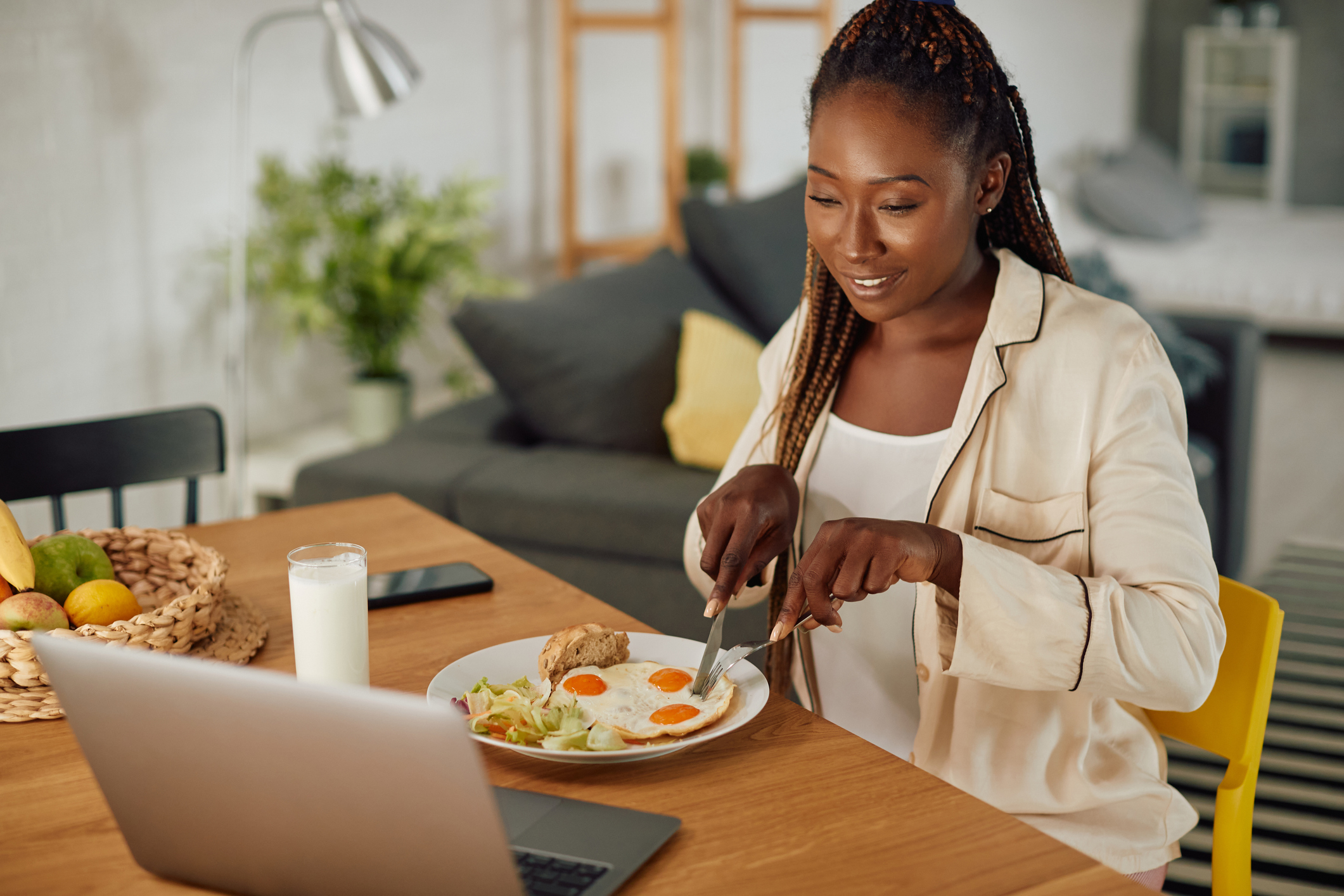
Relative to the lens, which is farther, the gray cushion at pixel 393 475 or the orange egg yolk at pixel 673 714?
the gray cushion at pixel 393 475

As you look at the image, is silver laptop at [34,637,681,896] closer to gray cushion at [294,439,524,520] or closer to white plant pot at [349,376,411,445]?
gray cushion at [294,439,524,520]

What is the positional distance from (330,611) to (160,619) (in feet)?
0.52

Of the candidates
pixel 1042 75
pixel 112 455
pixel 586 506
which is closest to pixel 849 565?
pixel 112 455

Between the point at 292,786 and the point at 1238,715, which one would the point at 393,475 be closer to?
the point at 1238,715

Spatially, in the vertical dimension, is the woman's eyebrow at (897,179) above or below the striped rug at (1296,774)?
above

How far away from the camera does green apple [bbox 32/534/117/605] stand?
1094mm

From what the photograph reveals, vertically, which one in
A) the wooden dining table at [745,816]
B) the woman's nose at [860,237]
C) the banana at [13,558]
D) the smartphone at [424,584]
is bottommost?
the wooden dining table at [745,816]

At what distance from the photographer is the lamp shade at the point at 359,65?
2.71m

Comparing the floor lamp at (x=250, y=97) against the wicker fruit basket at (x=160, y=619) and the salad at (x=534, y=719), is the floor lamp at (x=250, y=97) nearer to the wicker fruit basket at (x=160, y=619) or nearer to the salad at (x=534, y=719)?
the wicker fruit basket at (x=160, y=619)

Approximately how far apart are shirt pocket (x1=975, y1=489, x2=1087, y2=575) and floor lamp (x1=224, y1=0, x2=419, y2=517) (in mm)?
2010

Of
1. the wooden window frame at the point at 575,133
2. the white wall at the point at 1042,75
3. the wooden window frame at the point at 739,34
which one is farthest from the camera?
the white wall at the point at 1042,75

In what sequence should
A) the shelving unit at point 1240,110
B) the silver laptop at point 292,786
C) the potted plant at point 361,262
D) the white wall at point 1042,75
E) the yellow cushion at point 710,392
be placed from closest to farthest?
the silver laptop at point 292,786 → the yellow cushion at point 710,392 → the potted plant at point 361,262 → the white wall at point 1042,75 → the shelving unit at point 1240,110

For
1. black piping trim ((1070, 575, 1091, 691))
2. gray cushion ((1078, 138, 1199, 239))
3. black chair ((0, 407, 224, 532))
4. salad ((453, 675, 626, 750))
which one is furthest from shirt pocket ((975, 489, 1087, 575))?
gray cushion ((1078, 138, 1199, 239))

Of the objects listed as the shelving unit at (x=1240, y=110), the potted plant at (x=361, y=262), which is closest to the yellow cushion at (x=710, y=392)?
the potted plant at (x=361, y=262)
